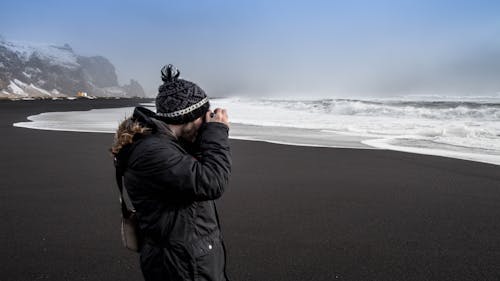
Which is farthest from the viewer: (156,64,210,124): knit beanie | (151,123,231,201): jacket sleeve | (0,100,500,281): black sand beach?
(0,100,500,281): black sand beach

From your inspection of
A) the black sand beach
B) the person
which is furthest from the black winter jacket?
the black sand beach

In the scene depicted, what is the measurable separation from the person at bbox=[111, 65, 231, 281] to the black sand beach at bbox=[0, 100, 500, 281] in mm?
1569

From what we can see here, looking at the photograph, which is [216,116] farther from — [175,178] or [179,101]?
[175,178]

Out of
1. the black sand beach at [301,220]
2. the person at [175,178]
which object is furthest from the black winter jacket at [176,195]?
the black sand beach at [301,220]

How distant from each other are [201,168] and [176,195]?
16 centimetres

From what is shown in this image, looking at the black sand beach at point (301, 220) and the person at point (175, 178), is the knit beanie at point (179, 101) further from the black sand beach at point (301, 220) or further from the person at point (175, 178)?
the black sand beach at point (301, 220)

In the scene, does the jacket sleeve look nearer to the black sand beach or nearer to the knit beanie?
the knit beanie

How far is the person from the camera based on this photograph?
5.27 ft

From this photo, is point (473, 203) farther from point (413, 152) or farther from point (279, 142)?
point (279, 142)

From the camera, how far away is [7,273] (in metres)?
3.12

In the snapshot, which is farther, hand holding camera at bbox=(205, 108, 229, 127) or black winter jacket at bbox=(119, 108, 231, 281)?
hand holding camera at bbox=(205, 108, 229, 127)

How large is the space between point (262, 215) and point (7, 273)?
8.58 feet

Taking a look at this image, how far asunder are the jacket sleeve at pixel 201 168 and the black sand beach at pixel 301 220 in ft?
5.72

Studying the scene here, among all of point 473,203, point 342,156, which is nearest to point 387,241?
point 473,203
